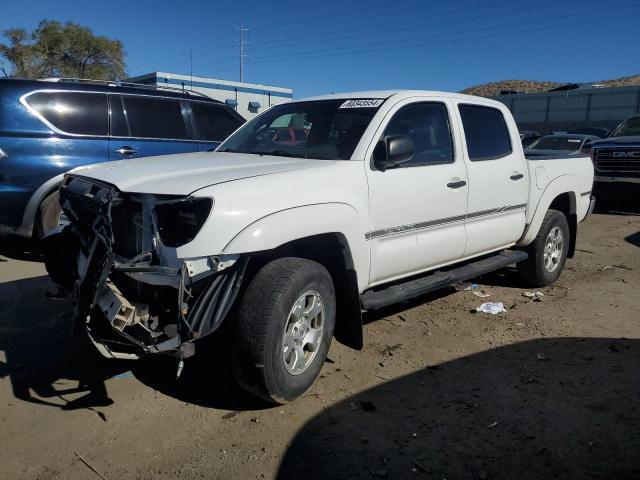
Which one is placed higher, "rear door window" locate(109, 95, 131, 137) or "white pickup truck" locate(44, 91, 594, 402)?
"rear door window" locate(109, 95, 131, 137)

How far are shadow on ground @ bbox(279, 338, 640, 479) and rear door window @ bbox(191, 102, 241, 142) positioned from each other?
16.7 feet

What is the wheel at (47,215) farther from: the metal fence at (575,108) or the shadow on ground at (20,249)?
the metal fence at (575,108)

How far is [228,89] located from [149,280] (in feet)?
78.3

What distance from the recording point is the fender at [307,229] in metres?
2.97

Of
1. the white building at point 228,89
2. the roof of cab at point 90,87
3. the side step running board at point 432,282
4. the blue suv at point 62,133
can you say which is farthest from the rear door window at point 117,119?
the white building at point 228,89

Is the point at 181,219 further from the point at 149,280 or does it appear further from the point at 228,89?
the point at 228,89

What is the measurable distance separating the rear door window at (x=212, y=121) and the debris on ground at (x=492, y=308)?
14.6 feet

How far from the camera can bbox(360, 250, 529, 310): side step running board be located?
12.6 ft

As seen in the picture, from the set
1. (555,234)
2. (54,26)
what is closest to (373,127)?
(555,234)

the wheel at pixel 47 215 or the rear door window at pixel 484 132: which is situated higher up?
the rear door window at pixel 484 132

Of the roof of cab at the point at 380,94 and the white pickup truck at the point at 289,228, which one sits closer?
the white pickup truck at the point at 289,228

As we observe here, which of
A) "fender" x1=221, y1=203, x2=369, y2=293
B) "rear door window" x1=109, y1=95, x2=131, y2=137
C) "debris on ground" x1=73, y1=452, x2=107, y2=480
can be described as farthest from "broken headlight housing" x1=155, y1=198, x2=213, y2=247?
"rear door window" x1=109, y1=95, x2=131, y2=137

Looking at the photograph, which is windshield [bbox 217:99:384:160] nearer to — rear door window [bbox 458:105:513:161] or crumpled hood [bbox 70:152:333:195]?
crumpled hood [bbox 70:152:333:195]

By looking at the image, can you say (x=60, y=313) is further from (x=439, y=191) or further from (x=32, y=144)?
(x=439, y=191)
